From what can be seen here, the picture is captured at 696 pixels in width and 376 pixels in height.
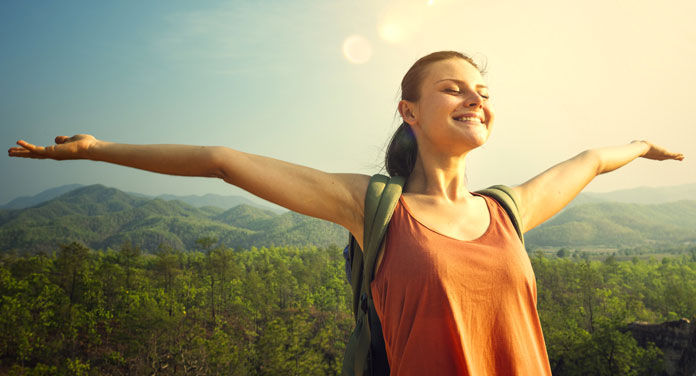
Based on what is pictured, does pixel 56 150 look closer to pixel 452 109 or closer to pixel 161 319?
pixel 452 109

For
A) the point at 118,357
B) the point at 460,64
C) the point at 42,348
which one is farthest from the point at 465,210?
the point at 42,348

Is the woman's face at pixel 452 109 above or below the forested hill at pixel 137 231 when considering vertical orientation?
above

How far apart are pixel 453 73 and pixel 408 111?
260 millimetres

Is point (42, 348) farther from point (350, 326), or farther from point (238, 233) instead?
point (238, 233)

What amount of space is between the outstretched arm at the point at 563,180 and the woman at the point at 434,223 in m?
0.26

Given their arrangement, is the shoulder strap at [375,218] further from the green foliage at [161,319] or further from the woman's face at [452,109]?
the green foliage at [161,319]

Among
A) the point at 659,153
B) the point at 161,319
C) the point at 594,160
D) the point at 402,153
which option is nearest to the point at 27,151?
the point at 402,153

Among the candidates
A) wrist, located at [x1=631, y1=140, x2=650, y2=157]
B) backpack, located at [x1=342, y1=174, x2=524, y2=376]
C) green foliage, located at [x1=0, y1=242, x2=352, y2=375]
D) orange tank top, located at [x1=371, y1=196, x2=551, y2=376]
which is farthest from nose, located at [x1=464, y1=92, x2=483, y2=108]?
green foliage, located at [x1=0, y1=242, x2=352, y2=375]

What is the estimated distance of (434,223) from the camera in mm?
1537

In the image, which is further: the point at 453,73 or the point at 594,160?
the point at 594,160

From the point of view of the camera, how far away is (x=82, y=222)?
457ft

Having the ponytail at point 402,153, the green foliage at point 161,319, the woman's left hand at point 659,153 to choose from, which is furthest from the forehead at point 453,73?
the green foliage at point 161,319

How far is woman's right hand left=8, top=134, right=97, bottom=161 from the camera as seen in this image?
1.43m

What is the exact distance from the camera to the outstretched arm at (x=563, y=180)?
1850mm
